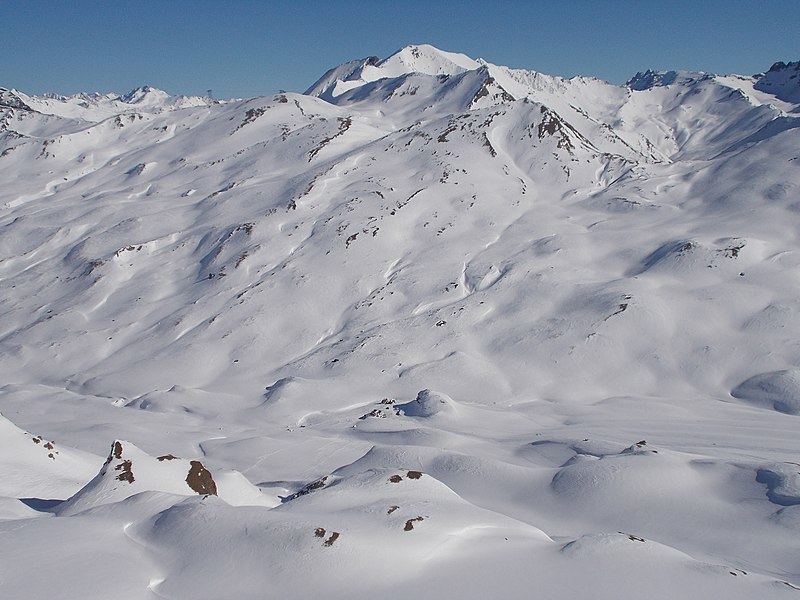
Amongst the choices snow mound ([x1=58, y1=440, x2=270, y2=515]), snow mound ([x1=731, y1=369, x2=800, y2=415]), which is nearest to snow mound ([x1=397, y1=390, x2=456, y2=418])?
snow mound ([x1=58, y1=440, x2=270, y2=515])

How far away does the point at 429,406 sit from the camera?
38.0 m

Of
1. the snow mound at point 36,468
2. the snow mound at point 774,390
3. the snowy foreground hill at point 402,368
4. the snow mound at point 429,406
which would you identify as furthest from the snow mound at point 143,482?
the snow mound at point 774,390

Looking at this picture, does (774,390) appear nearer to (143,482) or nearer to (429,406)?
(429,406)

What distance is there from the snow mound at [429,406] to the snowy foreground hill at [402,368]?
475 mm

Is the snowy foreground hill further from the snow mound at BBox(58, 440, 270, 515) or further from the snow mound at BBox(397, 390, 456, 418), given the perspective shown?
the snow mound at BBox(397, 390, 456, 418)

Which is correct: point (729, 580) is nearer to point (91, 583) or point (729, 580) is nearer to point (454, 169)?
point (91, 583)

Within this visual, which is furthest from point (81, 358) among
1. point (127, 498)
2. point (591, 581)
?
point (591, 581)

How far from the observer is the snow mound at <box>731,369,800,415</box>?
118 feet

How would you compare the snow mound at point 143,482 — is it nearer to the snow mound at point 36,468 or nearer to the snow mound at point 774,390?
the snow mound at point 36,468

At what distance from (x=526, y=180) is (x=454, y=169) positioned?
1154 cm

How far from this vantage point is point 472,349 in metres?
49.5

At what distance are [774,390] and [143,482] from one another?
39.0 metres

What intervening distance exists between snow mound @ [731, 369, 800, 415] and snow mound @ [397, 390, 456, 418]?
2053cm

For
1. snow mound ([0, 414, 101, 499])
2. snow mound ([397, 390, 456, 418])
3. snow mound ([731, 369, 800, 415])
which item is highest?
snow mound ([0, 414, 101, 499])
